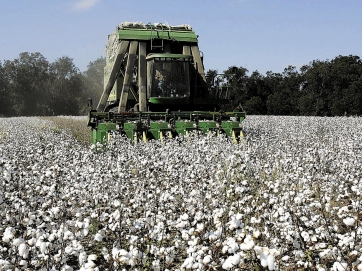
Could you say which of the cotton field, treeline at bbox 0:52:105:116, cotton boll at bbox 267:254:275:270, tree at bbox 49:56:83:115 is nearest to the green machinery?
the cotton field

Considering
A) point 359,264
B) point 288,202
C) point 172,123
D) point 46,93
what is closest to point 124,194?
point 288,202

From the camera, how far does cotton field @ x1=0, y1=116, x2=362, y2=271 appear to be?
127 inches

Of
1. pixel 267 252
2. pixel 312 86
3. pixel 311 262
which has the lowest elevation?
pixel 311 262

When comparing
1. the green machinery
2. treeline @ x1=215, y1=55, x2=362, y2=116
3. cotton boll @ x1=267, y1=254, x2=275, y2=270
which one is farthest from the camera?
treeline @ x1=215, y1=55, x2=362, y2=116

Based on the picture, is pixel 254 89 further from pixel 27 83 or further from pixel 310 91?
pixel 27 83

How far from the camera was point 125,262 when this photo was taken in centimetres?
289

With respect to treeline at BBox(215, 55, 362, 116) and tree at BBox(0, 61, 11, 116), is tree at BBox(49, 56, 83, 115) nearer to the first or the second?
tree at BBox(0, 61, 11, 116)

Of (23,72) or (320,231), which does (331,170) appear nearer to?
(320,231)

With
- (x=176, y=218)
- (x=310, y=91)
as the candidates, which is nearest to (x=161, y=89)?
(x=176, y=218)

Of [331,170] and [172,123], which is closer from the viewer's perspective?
[331,170]

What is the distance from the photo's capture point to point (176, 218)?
210 inches

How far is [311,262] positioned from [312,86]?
55.4 meters

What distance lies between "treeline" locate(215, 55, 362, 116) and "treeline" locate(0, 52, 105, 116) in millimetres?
28738

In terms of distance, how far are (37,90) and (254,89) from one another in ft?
143
